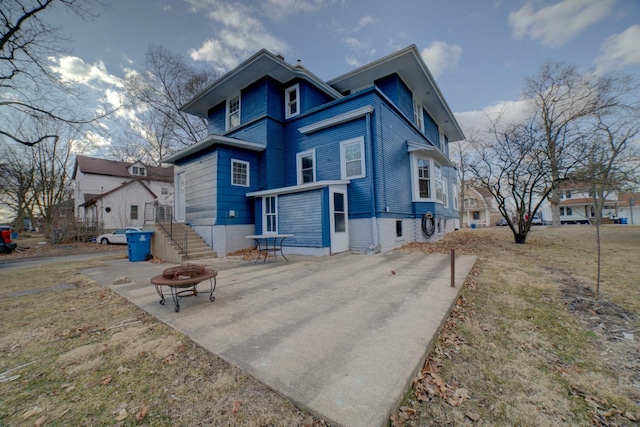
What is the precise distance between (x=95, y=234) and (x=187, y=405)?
85.8 ft

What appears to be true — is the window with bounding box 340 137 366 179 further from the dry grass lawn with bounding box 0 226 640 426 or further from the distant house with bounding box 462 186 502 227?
the distant house with bounding box 462 186 502 227

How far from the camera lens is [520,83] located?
19688 millimetres

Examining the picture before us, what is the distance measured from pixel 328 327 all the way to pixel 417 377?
1.20 m

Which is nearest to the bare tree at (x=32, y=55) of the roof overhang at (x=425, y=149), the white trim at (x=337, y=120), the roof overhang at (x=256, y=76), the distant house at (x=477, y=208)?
the roof overhang at (x=256, y=76)

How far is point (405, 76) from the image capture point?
1295cm

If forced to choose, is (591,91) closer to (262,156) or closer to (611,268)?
(611,268)

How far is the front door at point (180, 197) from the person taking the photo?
1288cm

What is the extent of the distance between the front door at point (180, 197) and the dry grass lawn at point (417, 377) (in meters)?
8.92

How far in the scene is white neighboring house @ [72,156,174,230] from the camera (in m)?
25.8

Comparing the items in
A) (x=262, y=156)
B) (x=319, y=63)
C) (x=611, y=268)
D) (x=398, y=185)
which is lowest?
(x=611, y=268)

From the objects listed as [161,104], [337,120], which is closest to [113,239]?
[161,104]

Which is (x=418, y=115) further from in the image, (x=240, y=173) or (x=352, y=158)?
(x=240, y=173)

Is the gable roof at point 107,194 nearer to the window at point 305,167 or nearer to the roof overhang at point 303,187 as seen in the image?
the roof overhang at point 303,187

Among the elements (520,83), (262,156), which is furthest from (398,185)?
(520,83)
